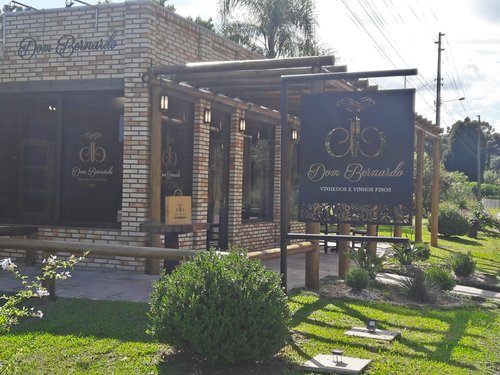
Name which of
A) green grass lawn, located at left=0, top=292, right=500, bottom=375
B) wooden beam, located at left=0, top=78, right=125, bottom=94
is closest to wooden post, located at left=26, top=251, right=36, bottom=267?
wooden beam, located at left=0, top=78, right=125, bottom=94

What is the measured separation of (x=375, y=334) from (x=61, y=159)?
23.1 ft

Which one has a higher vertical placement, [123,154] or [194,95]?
[194,95]

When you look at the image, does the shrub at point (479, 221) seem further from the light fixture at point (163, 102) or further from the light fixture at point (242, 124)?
the light fixture at point (163, 102)

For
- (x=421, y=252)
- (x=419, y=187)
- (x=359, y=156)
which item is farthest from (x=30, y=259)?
(x=419, y=187)

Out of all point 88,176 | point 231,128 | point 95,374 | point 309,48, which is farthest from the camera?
point 309,48

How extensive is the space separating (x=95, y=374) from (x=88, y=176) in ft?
21.3

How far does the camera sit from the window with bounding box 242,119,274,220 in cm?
1394

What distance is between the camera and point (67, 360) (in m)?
5.48

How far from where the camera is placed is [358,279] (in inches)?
366

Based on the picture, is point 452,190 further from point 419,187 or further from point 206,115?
point 206,115

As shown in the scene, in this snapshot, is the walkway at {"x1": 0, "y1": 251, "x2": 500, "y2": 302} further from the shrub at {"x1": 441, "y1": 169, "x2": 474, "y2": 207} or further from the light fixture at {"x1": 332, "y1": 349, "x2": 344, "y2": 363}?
the shrub at {"x1": 441, "y1": 169, "x2": 474, "y2": 207}

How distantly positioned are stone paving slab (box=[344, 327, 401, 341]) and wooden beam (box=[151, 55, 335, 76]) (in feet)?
11.6

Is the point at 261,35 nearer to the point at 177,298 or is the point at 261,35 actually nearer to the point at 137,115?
the point at 137,115

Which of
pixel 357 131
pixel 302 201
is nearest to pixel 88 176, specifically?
pixel 302 201
